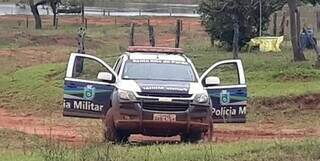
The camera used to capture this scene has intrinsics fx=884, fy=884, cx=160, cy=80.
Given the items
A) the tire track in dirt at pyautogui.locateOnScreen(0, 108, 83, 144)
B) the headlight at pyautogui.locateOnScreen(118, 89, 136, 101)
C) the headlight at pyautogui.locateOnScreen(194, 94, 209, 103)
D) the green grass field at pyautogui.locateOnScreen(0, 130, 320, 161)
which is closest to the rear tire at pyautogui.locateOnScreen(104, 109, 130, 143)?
the headlight at pyautogui.locateOnScreen(118, 89, 136, 101)

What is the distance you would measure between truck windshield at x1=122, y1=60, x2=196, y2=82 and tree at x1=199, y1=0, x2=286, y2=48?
849 inches

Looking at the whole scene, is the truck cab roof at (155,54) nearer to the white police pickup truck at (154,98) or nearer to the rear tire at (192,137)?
the white police pickup truck at (154,98)

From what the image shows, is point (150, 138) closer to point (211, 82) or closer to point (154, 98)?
point (211, 82)

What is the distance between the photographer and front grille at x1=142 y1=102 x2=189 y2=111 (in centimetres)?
1441

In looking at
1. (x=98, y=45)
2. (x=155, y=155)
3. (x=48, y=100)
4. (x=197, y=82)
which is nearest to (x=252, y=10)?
(x=98, y=45)

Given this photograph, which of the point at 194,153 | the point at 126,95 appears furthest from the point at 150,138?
the point at 194,153

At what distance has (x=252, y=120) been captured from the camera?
21.3m

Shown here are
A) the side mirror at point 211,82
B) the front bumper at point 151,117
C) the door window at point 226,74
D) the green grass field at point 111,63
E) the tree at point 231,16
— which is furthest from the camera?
the tree at point 231,16

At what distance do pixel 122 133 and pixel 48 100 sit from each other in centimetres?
1011

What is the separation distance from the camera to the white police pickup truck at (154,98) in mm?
14414

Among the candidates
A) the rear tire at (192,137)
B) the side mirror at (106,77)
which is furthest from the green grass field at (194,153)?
the side mirror at (106,77)

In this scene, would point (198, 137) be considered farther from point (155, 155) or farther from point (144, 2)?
point (144, 2)

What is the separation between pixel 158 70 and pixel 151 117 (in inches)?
60.2

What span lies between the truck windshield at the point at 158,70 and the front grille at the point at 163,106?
973mm
